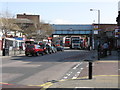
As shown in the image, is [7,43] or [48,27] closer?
[7,43]

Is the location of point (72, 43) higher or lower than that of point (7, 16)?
lower

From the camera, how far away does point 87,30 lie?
313ft

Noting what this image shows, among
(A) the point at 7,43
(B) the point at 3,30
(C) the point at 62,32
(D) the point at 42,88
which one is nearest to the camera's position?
(D) the point at 42,88

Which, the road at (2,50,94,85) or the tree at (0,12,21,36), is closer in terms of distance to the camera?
the road at (2,50,94,85)

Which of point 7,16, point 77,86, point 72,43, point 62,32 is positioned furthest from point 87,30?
point 77,86

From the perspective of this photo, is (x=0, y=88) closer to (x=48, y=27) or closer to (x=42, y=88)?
(x=42, y=88)

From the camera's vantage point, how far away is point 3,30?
163 ft

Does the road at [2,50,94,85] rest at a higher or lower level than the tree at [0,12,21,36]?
lower

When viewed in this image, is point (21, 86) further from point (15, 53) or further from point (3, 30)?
point (3, 30)

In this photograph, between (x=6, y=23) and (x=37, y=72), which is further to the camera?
(x=6, y=23)

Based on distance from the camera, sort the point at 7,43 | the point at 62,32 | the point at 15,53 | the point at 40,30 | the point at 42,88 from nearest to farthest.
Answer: the point at 42,88
the point at 15,53
the point at 7,43
the point at 40,30
the point at 62,32

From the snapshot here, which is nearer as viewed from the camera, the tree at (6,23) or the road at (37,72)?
the road at (37,72)

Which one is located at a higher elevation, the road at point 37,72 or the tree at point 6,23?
the tree at point 6,23

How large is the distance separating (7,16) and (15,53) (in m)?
15.4
